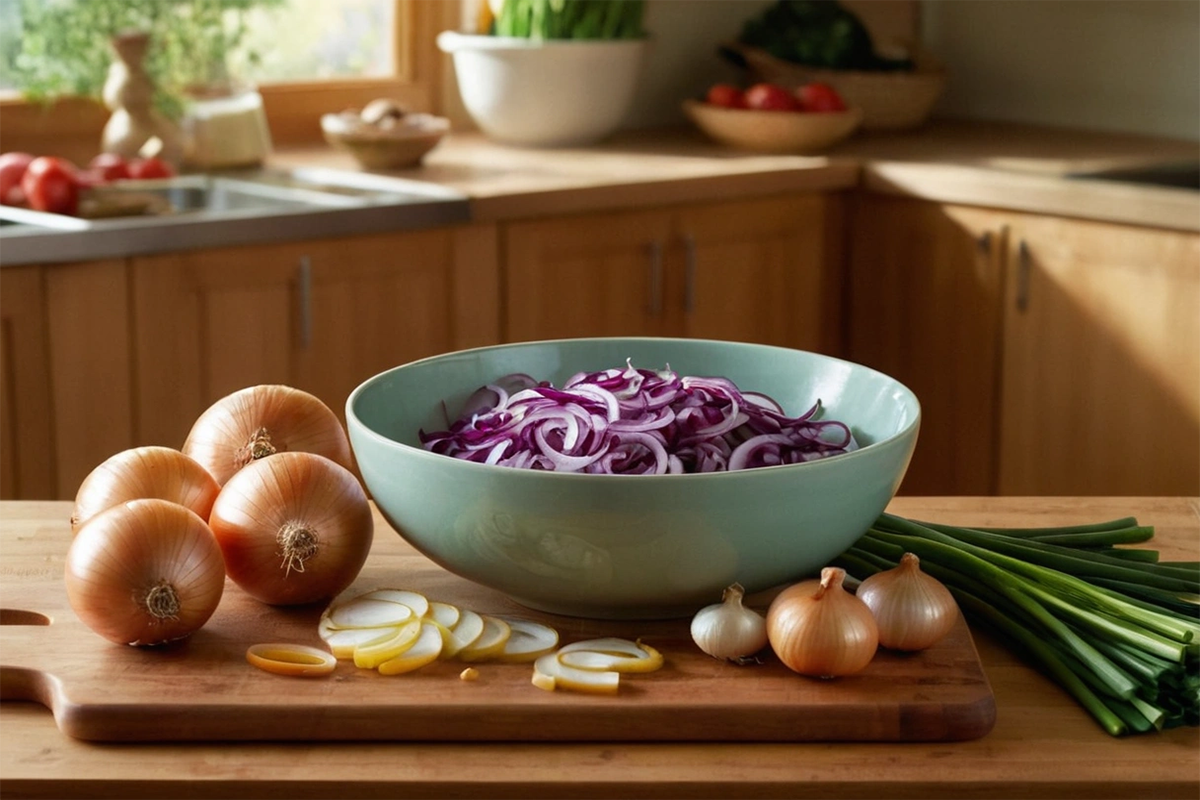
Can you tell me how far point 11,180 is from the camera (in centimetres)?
262

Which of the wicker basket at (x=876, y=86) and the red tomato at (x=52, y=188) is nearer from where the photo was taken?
the red tomato at (x=52, y=188)

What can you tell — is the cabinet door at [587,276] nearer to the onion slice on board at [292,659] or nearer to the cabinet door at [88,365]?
the cabinet door at [88,365]

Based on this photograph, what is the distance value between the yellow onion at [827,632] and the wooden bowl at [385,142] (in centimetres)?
205

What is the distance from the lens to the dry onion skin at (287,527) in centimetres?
107

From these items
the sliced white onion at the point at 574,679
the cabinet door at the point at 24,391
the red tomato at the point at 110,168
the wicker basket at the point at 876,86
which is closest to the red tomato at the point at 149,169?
the red tomato at the point at 110,168

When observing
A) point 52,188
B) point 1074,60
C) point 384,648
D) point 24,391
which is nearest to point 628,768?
point 384,648

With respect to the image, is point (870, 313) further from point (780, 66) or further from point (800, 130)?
point (780, 66)

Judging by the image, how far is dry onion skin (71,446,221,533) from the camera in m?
1.11

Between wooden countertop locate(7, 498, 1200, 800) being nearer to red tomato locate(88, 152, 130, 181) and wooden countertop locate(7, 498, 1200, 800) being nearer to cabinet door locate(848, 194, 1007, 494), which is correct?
red tomato locate(88, 152, 130, 181)

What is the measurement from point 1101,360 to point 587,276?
0.86 metres

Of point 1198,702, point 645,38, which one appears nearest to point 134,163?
point 645,38

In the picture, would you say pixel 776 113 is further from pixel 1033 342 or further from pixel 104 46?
pixel 104 46

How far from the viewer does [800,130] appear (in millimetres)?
3143

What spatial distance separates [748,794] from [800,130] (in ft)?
7.78
